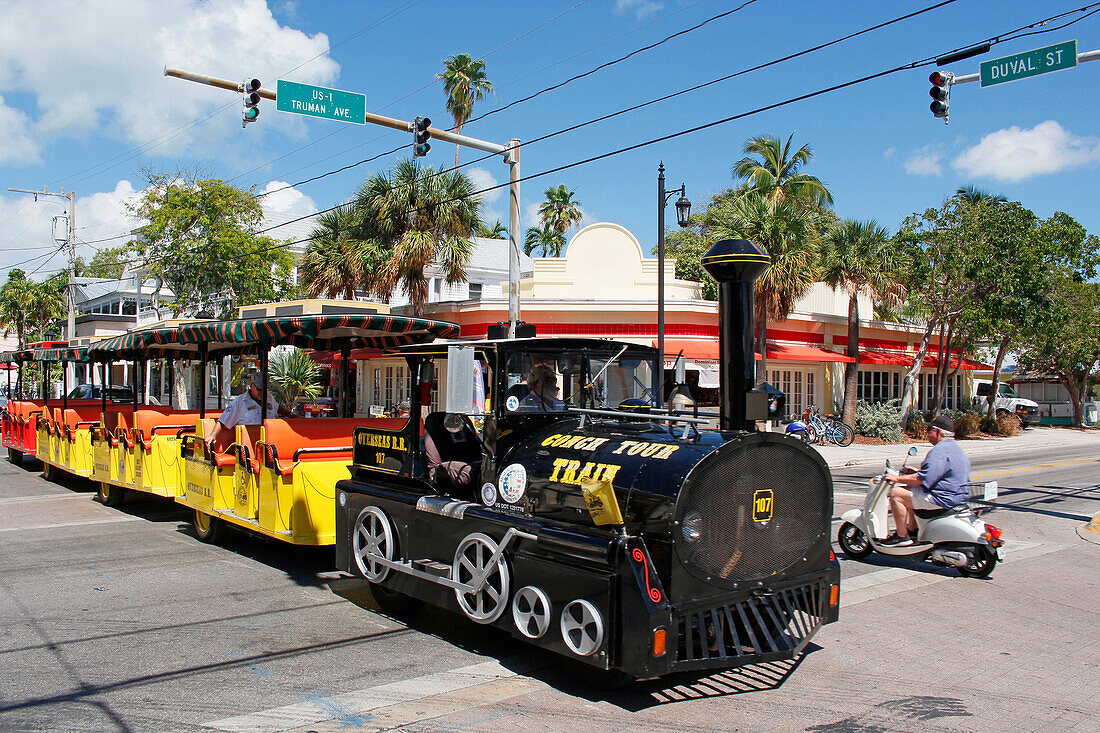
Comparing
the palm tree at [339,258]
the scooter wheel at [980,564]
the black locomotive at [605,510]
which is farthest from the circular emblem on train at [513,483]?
the palm tree at [339,258]

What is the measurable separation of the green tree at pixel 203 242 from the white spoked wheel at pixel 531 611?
80.2 feet

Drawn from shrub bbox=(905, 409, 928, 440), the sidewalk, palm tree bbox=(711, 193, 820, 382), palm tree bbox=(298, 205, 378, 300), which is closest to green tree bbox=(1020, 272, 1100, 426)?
the sidewalk

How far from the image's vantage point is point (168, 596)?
23.5ft

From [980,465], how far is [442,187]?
1576 cm

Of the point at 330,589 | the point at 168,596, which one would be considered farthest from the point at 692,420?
the point at 168,596

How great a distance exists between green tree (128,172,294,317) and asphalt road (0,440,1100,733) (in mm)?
19537

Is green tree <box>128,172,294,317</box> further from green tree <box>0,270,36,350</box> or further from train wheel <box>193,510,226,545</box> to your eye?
green tree <box>0,270,36,350</box>

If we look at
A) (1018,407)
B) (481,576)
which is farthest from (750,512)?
(1018,407)

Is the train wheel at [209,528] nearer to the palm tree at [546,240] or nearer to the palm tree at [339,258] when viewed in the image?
the palm tree at [339,258]

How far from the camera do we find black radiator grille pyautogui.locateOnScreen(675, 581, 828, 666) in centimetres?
465

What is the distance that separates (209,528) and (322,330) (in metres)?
3.10

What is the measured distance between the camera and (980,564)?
815 cm

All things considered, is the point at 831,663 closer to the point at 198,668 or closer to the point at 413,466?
the point at 413,466

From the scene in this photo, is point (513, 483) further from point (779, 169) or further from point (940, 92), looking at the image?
point (779, 169)
